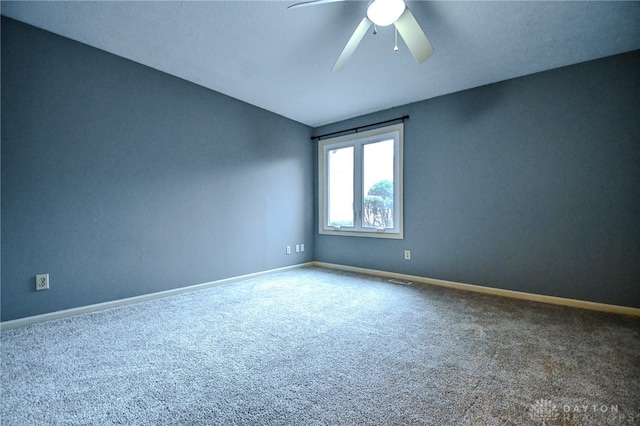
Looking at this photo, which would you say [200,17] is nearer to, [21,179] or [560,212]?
[21,179]

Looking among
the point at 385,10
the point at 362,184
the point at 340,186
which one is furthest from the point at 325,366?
the point at 340,186

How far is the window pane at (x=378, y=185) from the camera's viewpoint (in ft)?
13.1

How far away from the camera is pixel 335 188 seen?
182 inches

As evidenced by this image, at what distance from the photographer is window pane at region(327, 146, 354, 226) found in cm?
443

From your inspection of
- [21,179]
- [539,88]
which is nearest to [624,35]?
[539,88]

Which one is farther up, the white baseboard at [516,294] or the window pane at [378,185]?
the window pane at [378,185]

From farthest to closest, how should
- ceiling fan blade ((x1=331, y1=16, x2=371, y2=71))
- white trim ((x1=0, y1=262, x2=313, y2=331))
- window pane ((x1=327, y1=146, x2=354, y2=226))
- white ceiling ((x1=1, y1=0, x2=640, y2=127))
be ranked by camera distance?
1. window pane ((x1=327, y1=146, x2=354, y2=226))
2. white trim ((x1=0, y1=262, x2=313, y2=331))
3. white ceiling ((x1=1, y1=0, x2=640, y2=127))
4. ceiling fan blade ((x1=331, y1=16, x2=371, y2=71))

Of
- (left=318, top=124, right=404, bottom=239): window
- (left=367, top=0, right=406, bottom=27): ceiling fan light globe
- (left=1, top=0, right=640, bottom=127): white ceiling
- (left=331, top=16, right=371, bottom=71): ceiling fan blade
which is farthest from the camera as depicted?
(left=318, top=124, right=404, bottom=239): window

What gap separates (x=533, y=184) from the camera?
293 cm

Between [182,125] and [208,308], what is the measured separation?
2.07 meters

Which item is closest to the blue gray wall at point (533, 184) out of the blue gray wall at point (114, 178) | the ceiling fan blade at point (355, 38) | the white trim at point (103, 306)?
the ceiling fan blade at point (355, 38)

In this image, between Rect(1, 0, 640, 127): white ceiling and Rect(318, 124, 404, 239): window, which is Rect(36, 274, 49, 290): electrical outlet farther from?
Rect(318, 124, 404, 239): window

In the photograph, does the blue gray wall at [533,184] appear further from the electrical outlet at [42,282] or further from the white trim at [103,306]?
the electrical outlet at [42,282]

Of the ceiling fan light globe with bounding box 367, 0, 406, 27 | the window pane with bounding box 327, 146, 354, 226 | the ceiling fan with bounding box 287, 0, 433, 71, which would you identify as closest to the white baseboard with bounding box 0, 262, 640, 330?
the window pane with bounding box 327, 146, 354, 226
